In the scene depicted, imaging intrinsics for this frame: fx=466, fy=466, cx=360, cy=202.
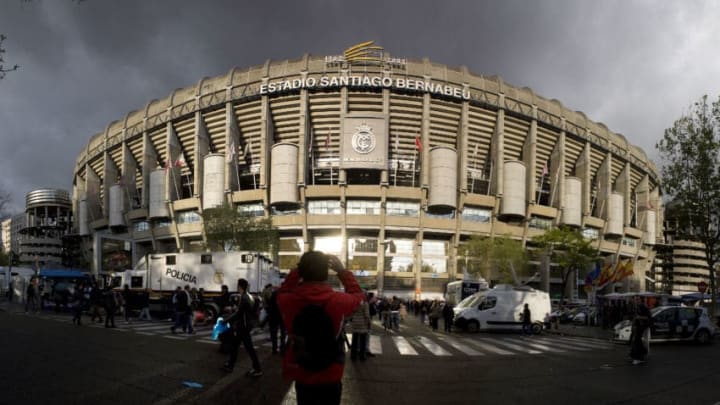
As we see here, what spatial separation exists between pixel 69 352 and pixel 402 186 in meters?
47.8

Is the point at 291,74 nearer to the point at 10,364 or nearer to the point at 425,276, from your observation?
the point at 425,276

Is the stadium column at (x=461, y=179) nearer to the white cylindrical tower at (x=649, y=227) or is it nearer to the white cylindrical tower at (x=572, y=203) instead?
the white cylindrical tower at (x=572, y=203)

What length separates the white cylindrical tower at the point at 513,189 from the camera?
57625mm

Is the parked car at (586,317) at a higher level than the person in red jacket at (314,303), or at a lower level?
lower

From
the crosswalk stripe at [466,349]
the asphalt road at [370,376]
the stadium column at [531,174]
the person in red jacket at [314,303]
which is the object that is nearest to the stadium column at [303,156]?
the stadium column at [531,174]

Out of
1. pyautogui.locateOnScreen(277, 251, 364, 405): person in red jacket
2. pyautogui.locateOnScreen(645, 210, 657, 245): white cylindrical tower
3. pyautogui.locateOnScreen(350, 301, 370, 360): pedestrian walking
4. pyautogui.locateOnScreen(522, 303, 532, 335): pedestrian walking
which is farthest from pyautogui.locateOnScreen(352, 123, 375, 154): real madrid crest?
pyautogui.locateOnScreen(645, 210, 657, 245): white cylindrical tower

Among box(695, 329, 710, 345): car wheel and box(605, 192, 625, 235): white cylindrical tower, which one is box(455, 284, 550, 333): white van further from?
box(605, 192, 625, 235): white cylindrical tower

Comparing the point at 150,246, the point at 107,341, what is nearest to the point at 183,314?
the point at 107,341

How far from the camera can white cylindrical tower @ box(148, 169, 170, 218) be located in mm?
61719

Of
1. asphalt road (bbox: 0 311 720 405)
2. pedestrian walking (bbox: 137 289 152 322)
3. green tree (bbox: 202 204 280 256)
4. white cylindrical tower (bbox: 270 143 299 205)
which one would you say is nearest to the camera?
asphalt road (bbox: 0 311 720 405)

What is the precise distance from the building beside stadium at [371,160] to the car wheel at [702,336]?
35831mm

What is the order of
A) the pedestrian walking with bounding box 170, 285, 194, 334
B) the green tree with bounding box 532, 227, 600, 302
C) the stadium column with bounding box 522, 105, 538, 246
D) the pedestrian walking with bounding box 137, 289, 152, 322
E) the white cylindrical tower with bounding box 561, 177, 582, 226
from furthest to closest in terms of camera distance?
1. the white cylindrical tower with bounding box 561, 177, 582, 226
2. the stadium column with bounding box 522, 105, 538, 246
3. the green tree with bounding box 532, 227, 600, 302
4. the pedestrian walking with bounding box 137, 289, 152, 322
5. the pedestrian walking with bounding box 170, 285, 194, 334

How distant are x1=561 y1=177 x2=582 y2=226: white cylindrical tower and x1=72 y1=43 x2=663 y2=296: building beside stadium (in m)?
0.17

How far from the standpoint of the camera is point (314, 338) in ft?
10.3
